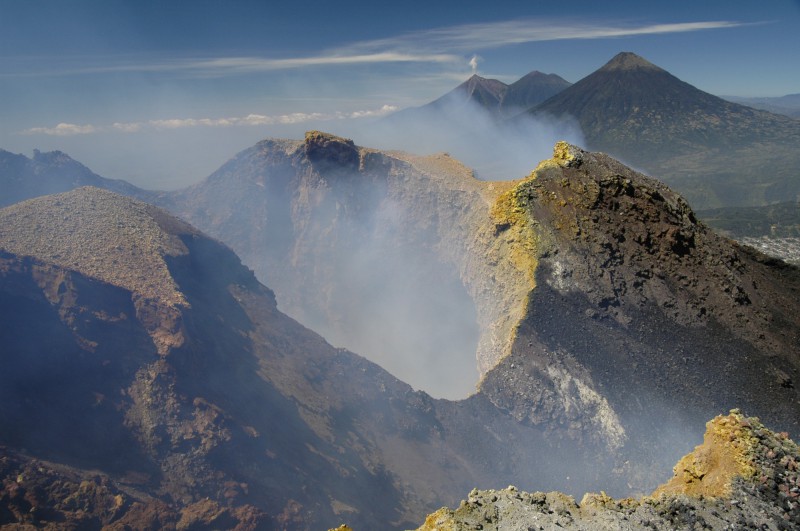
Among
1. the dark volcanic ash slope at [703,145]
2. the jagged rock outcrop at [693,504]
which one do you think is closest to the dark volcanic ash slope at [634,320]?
the jagged rock outcrop at [693,504]

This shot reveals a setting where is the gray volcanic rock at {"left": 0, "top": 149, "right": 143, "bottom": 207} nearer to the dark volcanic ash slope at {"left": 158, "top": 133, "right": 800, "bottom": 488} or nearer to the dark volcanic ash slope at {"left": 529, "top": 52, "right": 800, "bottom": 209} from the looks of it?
the dark volcanic ash slope at {"left": 158, "top": 133, "right": 800, "bottom": 488}

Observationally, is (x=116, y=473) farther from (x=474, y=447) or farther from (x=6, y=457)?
(x=474, y=447)

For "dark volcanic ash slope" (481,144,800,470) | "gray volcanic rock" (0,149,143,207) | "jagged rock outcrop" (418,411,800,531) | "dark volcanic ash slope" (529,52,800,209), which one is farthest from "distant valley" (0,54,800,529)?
"dark volcanic ash slope" (529,52,800,209)

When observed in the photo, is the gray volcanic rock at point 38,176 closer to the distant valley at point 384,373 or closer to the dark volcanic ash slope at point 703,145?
the distant valley at point 384,373

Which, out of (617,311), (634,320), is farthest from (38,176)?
(634,320)

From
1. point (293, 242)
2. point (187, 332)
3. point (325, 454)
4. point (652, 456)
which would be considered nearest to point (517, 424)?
point (652, 456)

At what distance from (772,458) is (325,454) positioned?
951 inches

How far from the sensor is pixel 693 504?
10.2m

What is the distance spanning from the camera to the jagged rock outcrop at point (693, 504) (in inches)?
372

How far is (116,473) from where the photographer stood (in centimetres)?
2197

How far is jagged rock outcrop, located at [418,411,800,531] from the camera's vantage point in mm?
9461

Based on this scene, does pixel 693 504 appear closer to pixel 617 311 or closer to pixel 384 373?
pixel 617 311

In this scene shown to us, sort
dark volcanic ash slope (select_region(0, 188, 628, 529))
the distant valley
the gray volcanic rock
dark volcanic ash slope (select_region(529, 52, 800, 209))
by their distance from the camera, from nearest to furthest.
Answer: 1. dark volcanic ash slope (select_region(0, 188, 628, 529))
2. the distant valley
3. the gray volcanic rock
4. dark volcanic ash slope (select_region(529, 52, 800, 209))

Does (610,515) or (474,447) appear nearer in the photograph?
(610,515)
